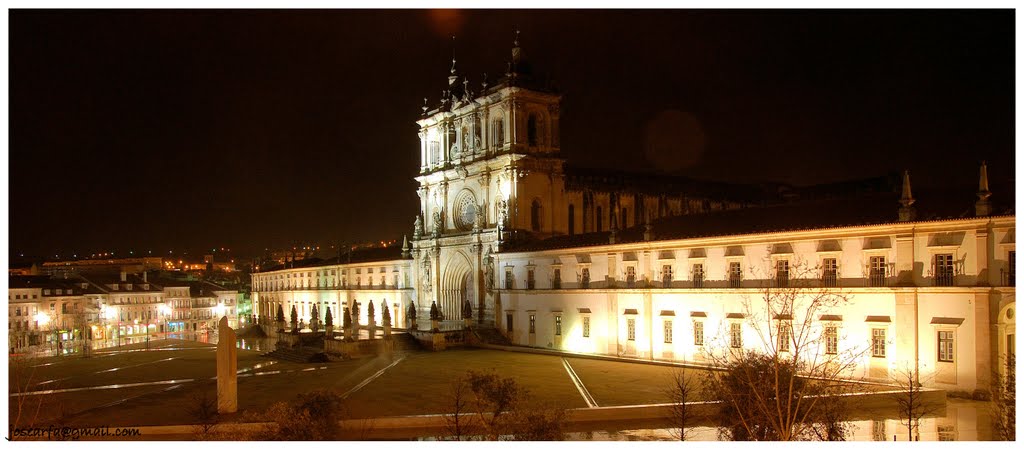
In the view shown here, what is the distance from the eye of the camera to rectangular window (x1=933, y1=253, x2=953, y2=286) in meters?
29.2

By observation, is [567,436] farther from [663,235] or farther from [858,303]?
[663,235]

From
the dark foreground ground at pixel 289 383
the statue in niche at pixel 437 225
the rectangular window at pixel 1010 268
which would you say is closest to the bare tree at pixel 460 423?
the dark foreground ground at pixel 289 383

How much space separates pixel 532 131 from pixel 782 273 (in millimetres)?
23709

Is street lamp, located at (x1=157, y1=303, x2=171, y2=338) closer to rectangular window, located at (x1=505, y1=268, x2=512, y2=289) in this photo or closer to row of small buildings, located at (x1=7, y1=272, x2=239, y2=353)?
row of small buildings, located at (x1=7, y1=272, x2=239, y2=353)

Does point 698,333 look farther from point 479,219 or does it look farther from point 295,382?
point 479,219

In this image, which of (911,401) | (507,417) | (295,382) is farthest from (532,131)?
(507,417)

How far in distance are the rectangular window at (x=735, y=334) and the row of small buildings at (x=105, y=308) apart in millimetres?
46173

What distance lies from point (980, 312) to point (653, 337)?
15201 millimetres

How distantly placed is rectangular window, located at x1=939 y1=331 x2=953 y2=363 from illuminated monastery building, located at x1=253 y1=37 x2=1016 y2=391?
6 centimetres

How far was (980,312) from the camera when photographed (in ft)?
92.0

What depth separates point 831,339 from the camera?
32.6 m

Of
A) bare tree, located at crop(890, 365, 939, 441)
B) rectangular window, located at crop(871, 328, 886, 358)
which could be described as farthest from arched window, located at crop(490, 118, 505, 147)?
bare tree, located at crop(890, 365, 939, 441)

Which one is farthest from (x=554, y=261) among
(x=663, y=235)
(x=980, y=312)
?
(x=980, y=312)

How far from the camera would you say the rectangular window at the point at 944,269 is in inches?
1150
